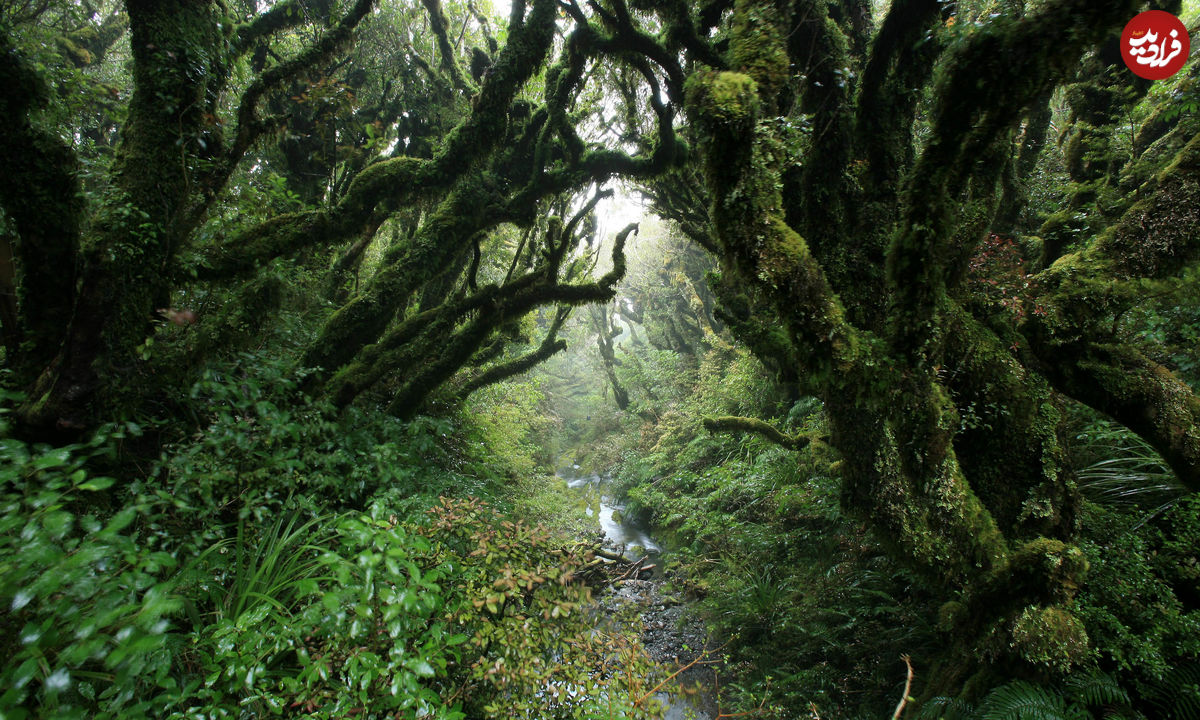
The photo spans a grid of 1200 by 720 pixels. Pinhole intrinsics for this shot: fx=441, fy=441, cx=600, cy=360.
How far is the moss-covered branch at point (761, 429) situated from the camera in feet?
23.6

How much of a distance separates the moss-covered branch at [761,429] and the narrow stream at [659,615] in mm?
3099

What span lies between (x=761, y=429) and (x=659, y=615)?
3.70m

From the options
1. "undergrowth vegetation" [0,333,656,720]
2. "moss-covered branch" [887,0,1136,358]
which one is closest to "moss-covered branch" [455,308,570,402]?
"undergrowth vegetation" [0,333,656,720]

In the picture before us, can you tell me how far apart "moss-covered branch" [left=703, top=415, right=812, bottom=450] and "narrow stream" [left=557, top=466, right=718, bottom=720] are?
10.2 feet

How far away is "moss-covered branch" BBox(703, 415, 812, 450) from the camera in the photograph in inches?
283

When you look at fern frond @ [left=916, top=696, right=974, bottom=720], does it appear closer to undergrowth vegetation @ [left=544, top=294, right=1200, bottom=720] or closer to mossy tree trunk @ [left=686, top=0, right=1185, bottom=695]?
undergrowth vegetation @ [left=544, top=294, right=1200, bottom=720]

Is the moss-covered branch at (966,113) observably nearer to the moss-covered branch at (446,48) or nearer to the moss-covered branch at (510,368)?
the moss-covered branch at (510,368)

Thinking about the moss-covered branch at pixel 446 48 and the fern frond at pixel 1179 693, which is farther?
the moss-covered branch at pixel 446 48

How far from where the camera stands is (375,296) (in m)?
5.35

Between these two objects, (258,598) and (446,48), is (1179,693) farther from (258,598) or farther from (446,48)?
(446,48)

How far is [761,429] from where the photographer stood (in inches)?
293

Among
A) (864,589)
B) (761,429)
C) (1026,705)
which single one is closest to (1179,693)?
(1026,705)

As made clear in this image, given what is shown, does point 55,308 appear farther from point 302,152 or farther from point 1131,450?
point 1131,450

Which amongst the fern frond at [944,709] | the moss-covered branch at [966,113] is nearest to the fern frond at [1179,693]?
the fern frond at [944,709]
